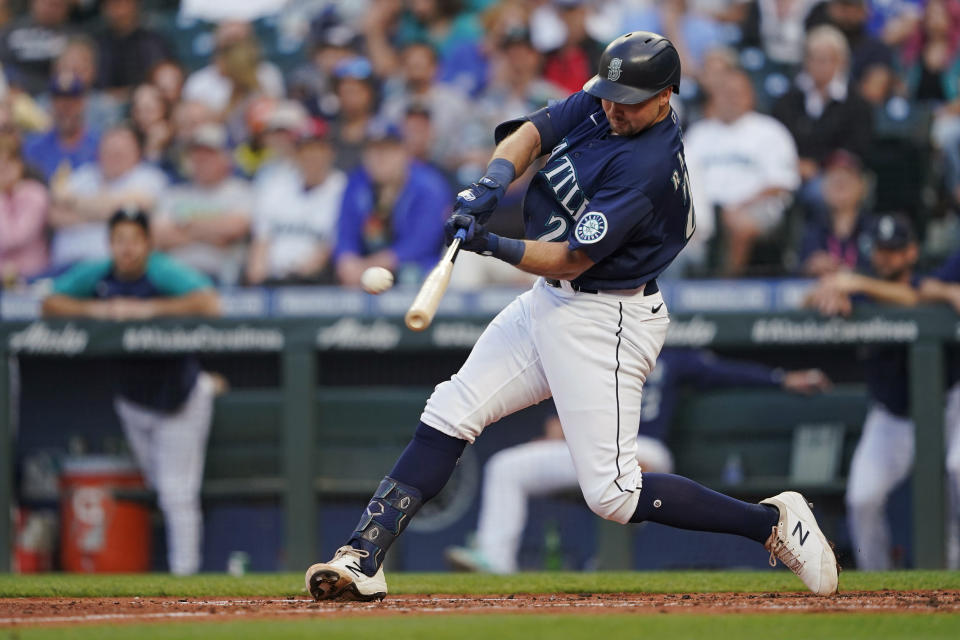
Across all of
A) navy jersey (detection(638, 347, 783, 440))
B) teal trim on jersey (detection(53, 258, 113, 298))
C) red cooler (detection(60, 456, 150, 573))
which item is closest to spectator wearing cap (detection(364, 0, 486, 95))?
teal trim on jersey (detection(53, 258, 113, 298))

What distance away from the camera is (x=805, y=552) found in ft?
13.3

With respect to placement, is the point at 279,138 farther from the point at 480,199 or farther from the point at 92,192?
the point at 480,199

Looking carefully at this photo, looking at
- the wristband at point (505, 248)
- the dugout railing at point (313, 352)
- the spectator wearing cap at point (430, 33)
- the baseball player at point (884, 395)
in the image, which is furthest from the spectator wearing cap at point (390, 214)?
the wristband at point (505, 248)

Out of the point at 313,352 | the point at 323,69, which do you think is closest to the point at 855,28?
the point at 323,69

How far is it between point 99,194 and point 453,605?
504 centimetres

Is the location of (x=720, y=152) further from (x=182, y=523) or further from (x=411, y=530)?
(x=182, y=523)

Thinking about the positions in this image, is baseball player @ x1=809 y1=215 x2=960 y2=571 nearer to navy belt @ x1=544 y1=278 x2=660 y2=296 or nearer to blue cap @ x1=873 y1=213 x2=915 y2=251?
blue cap @ x1=873 y1=213 x2=915 y2=251

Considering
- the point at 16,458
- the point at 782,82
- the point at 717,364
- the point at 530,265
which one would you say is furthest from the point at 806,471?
the point at 16,458

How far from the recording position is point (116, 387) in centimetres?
698

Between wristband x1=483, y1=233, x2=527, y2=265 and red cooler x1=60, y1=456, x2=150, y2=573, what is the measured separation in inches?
155

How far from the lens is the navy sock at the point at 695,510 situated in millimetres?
3945

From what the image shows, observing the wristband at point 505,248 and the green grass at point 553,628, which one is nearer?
the green grass at point 553,628

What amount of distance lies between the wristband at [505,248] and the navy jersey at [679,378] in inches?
123

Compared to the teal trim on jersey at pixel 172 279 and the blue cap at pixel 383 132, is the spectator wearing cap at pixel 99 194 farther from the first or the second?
the blue cap at pixel 383 132
